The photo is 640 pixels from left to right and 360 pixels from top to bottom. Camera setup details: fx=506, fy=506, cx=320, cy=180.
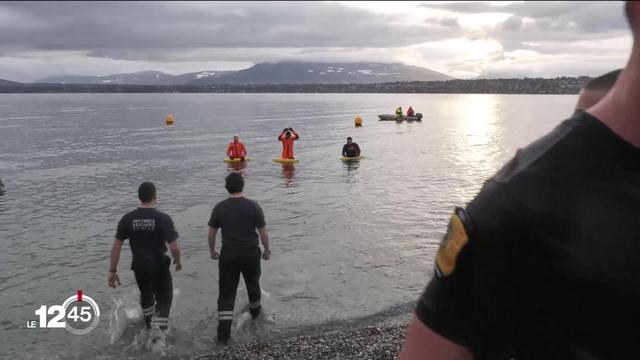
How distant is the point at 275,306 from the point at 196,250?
481 centimetres

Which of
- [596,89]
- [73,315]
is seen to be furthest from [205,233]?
[596,89]

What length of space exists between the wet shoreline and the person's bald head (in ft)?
23.2

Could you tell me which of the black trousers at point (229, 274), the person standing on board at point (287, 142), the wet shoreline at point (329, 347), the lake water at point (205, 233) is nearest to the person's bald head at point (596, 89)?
the wet shoreline at point (329, 347)

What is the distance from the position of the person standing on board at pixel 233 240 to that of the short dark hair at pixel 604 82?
7.60m

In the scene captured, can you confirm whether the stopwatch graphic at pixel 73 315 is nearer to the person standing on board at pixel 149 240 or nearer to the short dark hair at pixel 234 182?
the person standing on board at pixel 149 240

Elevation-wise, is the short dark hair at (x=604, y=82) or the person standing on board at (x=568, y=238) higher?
the short dark hair at (x=604, y=82)

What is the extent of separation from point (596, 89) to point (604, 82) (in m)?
0.02

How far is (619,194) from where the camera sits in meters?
0.99

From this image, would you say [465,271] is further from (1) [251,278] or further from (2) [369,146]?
(2) [369,146]

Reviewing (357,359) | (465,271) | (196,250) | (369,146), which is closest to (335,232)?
(196,250)

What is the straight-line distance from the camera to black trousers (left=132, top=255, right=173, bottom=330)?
28.2 ft

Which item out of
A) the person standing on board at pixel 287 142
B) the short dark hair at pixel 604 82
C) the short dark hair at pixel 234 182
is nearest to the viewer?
the short dark hair at pixel 604 82

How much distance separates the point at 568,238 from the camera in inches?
38.6

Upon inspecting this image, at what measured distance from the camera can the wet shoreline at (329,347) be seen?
7.91m
